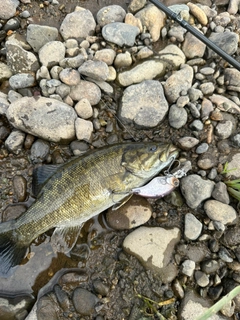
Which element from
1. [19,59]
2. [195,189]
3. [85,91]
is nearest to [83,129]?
[85,91]

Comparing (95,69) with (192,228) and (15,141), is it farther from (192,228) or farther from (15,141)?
(192,228)

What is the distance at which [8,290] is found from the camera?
13.1 ft

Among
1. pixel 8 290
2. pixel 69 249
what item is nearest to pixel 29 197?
pixel 69 249

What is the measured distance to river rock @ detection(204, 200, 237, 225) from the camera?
4.05 m

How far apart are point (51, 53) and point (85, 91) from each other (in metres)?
0.84

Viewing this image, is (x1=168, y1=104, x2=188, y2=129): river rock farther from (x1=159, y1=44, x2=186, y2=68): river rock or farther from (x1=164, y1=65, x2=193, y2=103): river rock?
(x1=159, y1=44, x2=186, y2=68): river rock

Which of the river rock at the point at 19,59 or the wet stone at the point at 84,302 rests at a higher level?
the river rock at the point at 19,59

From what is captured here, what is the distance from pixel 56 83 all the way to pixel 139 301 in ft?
11.2

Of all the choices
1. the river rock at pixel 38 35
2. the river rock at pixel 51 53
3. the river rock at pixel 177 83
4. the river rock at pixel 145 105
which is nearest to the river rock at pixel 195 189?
the river rock at pixel 145 105

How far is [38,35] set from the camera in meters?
4.62

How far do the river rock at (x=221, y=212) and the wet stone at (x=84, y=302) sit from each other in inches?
79.6

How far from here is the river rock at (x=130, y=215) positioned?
4.15m

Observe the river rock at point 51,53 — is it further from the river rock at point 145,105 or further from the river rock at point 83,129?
the river rock at point 145,105

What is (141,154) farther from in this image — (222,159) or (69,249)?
(69,249)
